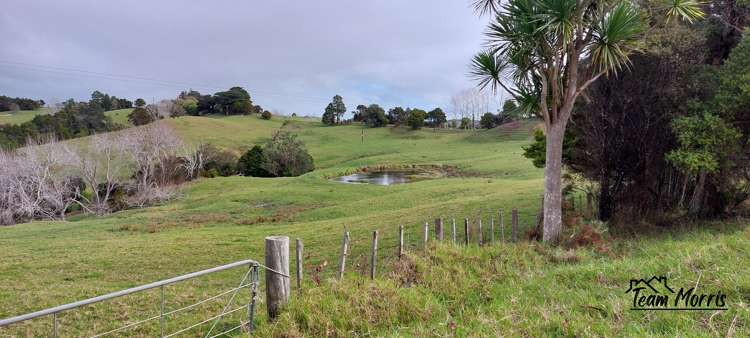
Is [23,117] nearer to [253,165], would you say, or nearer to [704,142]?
[253,165]

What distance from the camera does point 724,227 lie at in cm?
960

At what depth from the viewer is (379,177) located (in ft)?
139

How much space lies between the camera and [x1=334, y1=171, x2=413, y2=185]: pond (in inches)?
1519

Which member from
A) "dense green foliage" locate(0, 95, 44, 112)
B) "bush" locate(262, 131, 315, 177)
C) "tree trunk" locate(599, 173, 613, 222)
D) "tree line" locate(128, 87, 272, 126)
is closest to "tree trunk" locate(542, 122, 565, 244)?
"tree trunk" locate(599, 173, 613, 222)

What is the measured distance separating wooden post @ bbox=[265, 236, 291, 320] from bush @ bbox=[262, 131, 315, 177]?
42.7m

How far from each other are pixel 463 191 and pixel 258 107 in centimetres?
9514

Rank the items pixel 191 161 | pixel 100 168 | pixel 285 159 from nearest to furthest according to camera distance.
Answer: pixel 100 168
pixel 191 161
pixel 285 159

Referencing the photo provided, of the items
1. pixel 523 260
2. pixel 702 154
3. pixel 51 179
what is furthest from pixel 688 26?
pixel 51 179

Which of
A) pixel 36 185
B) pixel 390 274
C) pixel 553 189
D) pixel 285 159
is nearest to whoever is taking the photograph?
pixel 390 274

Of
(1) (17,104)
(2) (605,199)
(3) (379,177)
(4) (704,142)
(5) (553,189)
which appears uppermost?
(1) (17,104)

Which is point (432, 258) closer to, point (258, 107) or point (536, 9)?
point (536, 9)

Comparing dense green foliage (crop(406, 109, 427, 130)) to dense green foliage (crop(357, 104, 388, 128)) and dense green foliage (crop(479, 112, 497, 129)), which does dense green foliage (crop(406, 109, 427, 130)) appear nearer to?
Result: dense green foliage (crop(357, 104, 388, 128))

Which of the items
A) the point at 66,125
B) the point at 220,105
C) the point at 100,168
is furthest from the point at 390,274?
the point at 220,105

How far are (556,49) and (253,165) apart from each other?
135 ft
